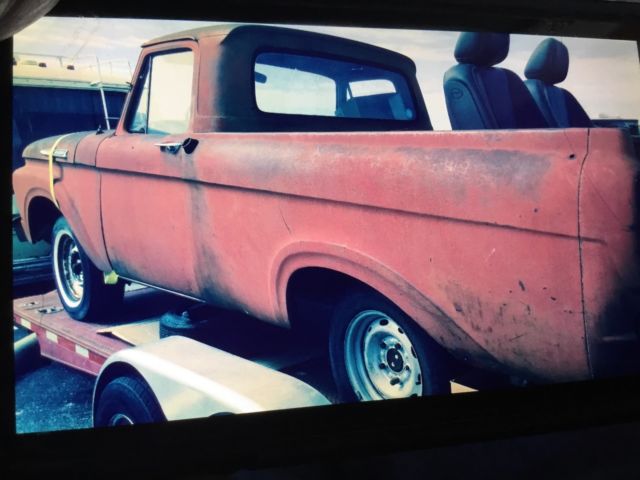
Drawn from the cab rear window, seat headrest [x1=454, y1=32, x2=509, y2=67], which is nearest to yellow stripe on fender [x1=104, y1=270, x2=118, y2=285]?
the cab rear window

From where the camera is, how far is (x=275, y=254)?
1.47m

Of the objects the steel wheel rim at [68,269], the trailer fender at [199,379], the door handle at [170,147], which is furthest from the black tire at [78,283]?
the door handle at [170,147]

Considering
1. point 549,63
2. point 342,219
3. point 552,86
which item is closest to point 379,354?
point 342,219

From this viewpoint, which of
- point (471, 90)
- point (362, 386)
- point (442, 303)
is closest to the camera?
point (442, 303)

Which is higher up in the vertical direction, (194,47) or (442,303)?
(194,47)

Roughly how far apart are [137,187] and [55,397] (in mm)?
639

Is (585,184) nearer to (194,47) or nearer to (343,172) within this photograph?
(343,172)

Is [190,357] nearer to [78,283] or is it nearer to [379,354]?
[78,283]

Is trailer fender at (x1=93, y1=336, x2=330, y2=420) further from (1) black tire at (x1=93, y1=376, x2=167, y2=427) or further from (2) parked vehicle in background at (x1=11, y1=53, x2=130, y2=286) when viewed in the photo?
(2) parked vehicle in background at (x1=11, y1=53, x2=130, y2=286)

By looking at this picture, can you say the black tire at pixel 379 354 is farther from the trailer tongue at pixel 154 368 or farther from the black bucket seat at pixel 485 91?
the black bucket seat at pixel 485 91

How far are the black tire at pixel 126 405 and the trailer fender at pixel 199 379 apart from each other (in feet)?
0.06

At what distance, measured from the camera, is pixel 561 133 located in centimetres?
124

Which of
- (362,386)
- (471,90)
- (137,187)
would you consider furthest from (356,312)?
(471,90)

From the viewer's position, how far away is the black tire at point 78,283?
152cm
